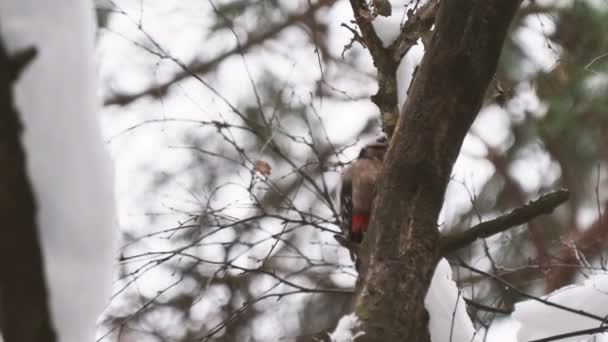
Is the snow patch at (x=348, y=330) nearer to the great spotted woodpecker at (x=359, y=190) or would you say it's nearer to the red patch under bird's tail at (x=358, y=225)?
the great spotted woodpecker at (x=359, y=190)

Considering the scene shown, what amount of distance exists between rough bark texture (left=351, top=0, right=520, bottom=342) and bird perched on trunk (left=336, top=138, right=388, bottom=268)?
1.00 meters

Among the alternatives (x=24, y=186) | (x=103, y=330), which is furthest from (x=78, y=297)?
(x=103, y=330)

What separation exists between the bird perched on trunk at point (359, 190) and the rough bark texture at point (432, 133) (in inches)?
39.3

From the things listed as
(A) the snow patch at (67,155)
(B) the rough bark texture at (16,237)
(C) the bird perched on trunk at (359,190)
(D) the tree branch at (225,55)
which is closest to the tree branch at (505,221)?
(C) the bird perched on trunk at (359,190)

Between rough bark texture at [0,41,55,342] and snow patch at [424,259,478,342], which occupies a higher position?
snow patch at [424,259,478,342]

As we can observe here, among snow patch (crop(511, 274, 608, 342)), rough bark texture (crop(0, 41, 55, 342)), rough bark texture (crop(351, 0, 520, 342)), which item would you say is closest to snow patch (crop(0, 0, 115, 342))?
rough bark texture (crop(0, 41, 55, 342))

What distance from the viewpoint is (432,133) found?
6.82 ft

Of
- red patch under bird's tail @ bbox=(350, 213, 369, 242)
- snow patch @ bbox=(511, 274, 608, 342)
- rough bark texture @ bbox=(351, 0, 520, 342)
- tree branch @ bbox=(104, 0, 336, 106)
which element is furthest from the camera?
tree branch @ bbox=(104, 0, 336, 106)

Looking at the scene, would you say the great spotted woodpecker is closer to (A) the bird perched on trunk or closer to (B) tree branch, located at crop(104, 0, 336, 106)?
(A) the bird perched on trunk

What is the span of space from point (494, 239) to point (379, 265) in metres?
2.57

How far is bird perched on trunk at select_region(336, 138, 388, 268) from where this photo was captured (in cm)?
323

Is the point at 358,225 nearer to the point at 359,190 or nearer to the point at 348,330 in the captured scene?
the point at 359,190

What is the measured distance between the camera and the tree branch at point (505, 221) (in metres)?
2.05

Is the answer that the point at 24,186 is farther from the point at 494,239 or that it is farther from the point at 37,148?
the point at 494,239
